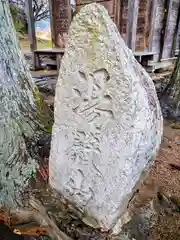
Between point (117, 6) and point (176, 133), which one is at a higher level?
point (117, 6)

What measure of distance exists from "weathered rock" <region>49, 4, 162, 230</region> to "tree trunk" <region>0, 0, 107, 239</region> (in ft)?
0.76

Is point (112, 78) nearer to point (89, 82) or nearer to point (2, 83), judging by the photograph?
point (89, 82)

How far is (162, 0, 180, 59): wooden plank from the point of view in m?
6.23

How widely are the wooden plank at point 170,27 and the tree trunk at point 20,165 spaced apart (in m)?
5.41

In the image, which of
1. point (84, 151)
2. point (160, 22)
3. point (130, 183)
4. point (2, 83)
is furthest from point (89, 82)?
point (160, 22)

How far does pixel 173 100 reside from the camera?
3.01m

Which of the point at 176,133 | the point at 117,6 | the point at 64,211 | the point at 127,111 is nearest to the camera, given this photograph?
the point at 127,111

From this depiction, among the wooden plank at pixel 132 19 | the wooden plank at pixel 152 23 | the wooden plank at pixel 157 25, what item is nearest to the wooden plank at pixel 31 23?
the wooden plank at pixel 132 19

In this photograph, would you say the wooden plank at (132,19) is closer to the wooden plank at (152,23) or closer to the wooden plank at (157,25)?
the wooden plank at (152,23)

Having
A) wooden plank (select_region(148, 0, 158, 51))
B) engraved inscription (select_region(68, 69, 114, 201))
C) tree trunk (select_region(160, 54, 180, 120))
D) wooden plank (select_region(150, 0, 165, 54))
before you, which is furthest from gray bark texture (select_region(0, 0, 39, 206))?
wooden plank (select_region(150, 0, 165, 54))

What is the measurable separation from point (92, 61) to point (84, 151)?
1.61 feet

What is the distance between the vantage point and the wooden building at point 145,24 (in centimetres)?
550

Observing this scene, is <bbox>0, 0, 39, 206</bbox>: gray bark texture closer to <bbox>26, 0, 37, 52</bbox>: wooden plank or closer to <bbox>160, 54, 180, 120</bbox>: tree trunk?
<bbox>160, 54, 180, 120</bbox>: tree trunk

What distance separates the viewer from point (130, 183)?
1293 millimetres
